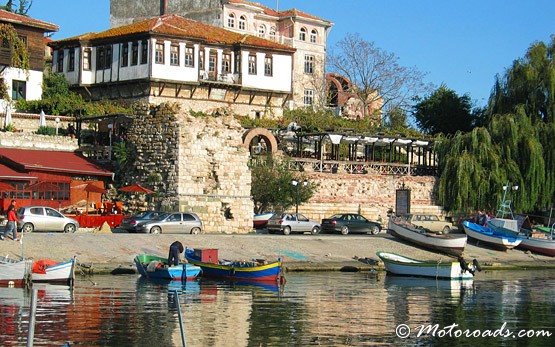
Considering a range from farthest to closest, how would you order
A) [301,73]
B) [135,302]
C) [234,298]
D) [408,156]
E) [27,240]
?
[301,73]
[408,156]
[27,240]
[234,298]
[135,302]

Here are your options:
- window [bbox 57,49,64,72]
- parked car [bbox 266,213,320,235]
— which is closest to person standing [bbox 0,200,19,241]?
parked car [bbox 266,213,320,235]

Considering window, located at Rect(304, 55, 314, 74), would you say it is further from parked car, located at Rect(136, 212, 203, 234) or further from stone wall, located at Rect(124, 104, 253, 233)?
parked car, located at Rect(136, 212, 203, 234)

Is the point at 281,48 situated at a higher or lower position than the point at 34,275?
higher

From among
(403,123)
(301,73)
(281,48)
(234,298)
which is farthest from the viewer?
(301,73)

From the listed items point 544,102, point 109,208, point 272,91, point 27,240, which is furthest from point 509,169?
point 27,240

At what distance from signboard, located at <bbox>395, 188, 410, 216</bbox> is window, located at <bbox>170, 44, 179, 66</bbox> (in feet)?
58.2

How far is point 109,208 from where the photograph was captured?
52.3 meters

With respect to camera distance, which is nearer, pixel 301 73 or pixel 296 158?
pixel 296 158

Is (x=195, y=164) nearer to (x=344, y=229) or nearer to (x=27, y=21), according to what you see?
(x=344, y=229)

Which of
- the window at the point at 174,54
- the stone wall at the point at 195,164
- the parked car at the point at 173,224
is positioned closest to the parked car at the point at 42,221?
the parked car at the point at 173,224

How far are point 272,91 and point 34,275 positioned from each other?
1752 inches

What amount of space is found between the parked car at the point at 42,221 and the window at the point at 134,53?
2748 cm

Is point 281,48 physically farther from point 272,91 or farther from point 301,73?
point 301,73

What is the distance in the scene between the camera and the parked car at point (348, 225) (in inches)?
2223
